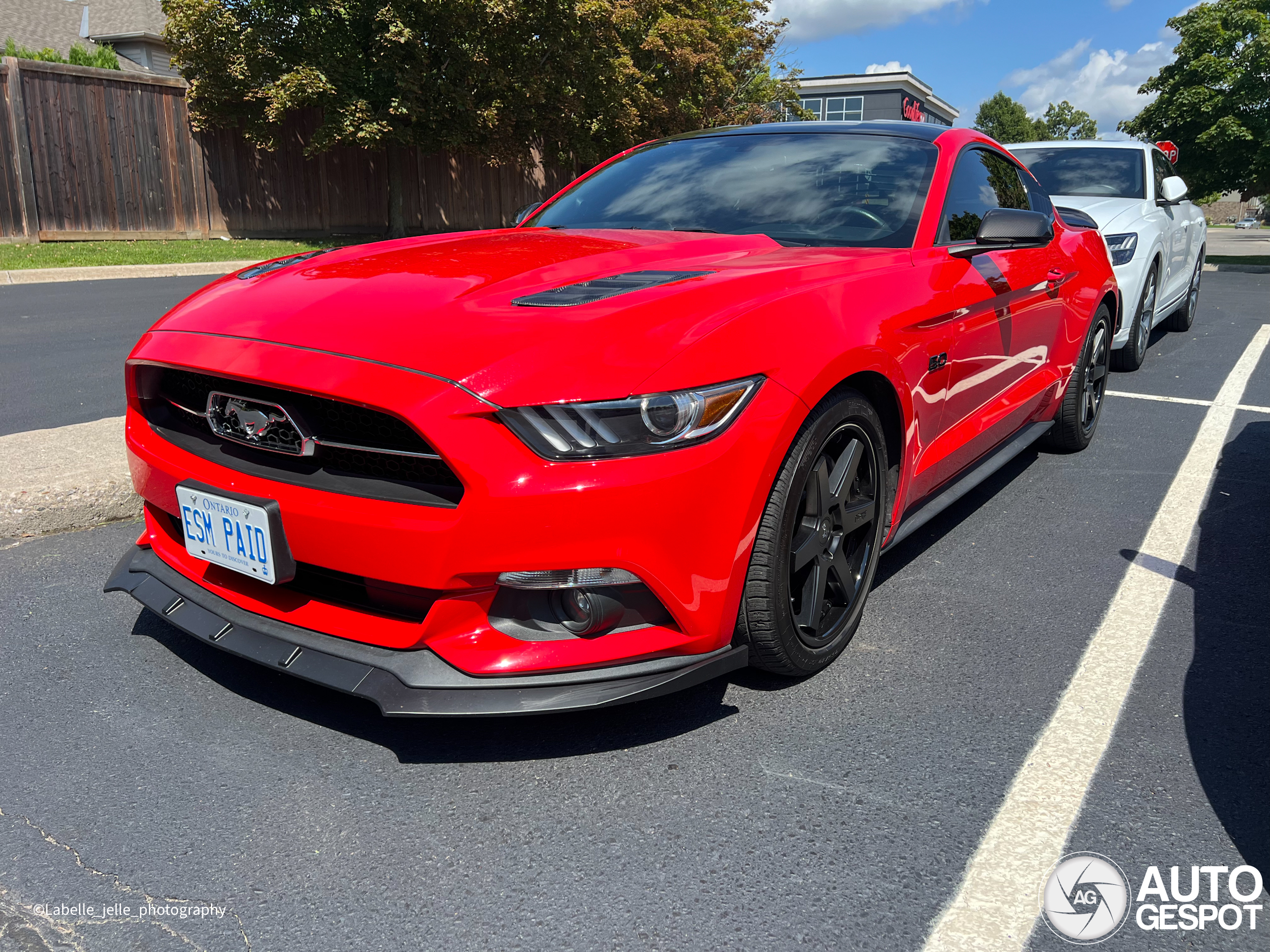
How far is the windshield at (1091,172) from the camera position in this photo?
765cm

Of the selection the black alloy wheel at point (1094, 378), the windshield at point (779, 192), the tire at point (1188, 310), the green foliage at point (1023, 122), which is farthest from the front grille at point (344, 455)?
the green foliage at point (1023, 122)

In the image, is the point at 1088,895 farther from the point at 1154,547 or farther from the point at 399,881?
the point at 1154,547

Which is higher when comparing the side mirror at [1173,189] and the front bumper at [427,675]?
the side mirror at [1173,189]

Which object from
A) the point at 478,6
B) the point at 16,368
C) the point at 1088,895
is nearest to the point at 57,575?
the point at 1088,895

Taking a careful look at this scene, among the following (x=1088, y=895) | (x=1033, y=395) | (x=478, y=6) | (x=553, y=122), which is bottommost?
(x=1088, y=895)

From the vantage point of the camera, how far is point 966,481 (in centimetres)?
356

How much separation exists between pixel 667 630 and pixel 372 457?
0.75 metres

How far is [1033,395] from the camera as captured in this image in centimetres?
416

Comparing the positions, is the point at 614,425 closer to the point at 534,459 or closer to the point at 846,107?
the point at 534,459

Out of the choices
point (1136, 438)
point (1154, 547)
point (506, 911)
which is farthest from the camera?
point (1136, 438)

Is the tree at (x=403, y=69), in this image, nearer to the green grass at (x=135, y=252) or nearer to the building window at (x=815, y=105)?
the green grass at (x=135, y=252)

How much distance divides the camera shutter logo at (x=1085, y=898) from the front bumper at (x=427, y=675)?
2.54 ft

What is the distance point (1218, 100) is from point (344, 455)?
3047cm

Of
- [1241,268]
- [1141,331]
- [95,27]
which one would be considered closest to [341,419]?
[1141,331]
